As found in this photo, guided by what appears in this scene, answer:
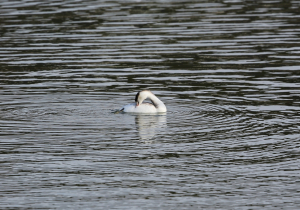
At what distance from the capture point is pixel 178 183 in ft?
35.8

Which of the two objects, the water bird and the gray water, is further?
the water bird

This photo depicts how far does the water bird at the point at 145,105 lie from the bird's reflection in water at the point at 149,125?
126mm

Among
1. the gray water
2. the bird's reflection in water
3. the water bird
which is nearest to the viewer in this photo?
the gray water

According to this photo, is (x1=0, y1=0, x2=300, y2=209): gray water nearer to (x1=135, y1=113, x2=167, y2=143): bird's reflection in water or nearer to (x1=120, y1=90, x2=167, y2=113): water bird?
(x1=135, y1=113, x2=167, y2=143): bird's reflection in water

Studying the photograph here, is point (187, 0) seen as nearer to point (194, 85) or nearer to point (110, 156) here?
point (194, 85)

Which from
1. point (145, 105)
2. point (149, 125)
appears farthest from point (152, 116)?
point (149, 125)

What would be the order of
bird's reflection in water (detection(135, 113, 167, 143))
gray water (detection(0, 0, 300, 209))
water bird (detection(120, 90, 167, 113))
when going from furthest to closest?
1. water bird (detection(120, 90, 167, 113))
2. bird's reflection in water (detection(135, 113, 167, 143))
3. gray water (detection(0, 0, 300, 209))

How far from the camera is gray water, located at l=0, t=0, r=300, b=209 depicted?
35.1ft

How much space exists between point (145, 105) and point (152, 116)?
35 cm

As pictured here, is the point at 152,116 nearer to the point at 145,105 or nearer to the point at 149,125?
the point at 145,105

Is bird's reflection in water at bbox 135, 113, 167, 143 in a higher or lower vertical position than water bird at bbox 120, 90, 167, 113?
lower

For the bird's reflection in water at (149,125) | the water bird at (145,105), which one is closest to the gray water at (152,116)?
the bird's reflection in water at (149,125)

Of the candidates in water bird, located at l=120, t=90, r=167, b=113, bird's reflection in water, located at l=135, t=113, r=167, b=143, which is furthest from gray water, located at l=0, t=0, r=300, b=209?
water bird, located at l=120, t=90, r=167, b=113

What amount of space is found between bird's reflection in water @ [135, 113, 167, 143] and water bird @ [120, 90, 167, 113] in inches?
5.0
